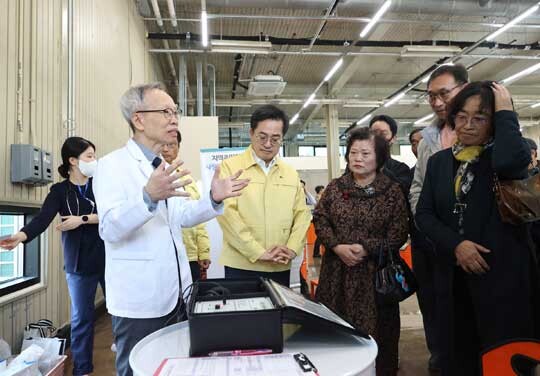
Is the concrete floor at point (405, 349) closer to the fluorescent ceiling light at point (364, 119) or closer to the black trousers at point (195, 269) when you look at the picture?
the black trousers at point (195, 269)

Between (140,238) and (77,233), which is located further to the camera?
(77,233)

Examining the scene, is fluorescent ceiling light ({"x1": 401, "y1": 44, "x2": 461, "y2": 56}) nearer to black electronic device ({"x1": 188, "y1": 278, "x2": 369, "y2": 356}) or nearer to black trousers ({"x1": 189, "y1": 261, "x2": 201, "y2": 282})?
black trousers ({"x1": 189, "y1": 261, "x2": 201, "y2": 282})

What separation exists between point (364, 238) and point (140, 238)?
1012 millimetres

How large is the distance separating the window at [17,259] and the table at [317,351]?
6.02ft

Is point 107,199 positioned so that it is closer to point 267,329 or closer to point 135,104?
point 135,104

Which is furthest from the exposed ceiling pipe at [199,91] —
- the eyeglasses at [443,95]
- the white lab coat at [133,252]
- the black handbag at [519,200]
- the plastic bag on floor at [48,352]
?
the black handbag at [519,200]

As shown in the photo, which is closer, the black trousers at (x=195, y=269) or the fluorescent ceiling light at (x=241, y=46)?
the black trousers at (x=195, y=269)

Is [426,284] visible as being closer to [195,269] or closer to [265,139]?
[265,139]

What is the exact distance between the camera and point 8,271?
256cm

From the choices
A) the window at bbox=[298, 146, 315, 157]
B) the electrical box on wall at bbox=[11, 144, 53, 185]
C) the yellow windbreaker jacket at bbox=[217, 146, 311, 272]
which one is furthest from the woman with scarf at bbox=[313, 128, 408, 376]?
the window at bbox=[298, 146, 315, 157]

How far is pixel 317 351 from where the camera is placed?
2.71 feet

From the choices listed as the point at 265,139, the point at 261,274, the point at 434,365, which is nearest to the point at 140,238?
the point at 261,274

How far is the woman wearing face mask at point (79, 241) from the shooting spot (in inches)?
93.3

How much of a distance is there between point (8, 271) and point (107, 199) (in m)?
1.85
